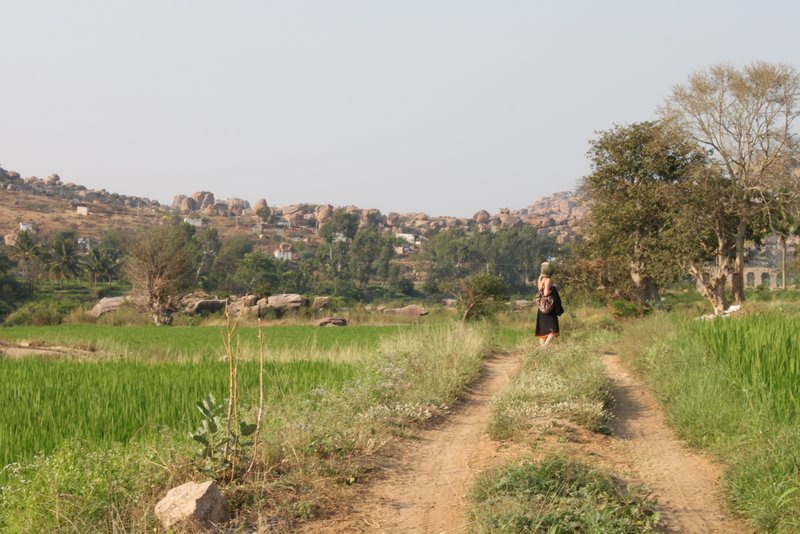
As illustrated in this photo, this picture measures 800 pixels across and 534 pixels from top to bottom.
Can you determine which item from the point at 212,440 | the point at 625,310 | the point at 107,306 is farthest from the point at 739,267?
the point at 107,306

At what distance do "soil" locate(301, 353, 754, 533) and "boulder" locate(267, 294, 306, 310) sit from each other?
39.5m

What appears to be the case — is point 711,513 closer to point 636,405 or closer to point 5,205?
point 636,405

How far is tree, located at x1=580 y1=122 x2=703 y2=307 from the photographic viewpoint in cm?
3150

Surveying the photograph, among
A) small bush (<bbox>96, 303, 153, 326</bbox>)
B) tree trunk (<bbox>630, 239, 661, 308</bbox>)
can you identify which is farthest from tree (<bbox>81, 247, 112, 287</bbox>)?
tree trunk (<bbox>630, 239, 661, 308</bbox>)

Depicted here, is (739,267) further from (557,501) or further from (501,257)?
(501,257)

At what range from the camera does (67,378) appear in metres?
13.1

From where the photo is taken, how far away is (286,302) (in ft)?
162

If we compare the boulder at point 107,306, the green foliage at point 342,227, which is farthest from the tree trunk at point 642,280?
the green foliage at point 342,227

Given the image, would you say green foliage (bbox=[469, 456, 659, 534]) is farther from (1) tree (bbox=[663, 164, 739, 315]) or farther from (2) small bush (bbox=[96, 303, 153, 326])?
(2) small bush (bbox=[96, 303, 153, 326])

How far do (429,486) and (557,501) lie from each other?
4.72 feet

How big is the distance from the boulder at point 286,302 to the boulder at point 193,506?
142 feet

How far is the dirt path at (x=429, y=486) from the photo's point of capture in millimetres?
5449

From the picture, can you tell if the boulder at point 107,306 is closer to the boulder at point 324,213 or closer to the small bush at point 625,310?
the small bush at point 625,310

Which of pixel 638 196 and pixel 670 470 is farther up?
pixel 638 196
